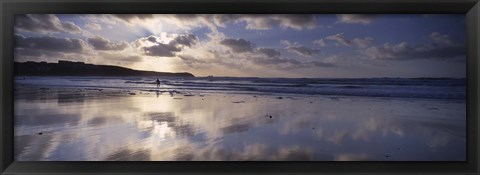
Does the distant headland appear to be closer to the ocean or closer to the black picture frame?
the ocean

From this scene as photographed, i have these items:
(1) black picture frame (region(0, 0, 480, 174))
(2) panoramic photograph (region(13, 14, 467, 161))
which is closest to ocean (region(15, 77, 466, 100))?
(2) panoramic photograph (region(13, 14, 467, 161))

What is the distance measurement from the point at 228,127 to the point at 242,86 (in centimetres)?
21

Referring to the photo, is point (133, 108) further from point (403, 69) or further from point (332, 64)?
point (403, 69)

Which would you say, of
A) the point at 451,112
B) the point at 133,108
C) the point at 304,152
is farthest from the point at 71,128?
the point at 451,112

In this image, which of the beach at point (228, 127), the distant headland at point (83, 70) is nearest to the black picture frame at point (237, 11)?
the beach at point (228, 127)

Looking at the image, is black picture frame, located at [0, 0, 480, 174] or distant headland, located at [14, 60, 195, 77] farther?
distant headland, located at [14, 60, 195, 77]

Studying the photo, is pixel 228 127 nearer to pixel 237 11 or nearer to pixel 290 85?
pixel 290 85

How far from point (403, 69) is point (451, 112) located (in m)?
0.29

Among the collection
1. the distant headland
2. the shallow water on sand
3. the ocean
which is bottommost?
the shallow water on sand

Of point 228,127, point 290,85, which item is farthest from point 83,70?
point 290,85

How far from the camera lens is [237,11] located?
5.77ft

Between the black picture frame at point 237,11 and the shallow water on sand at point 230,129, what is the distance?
1.8 inches

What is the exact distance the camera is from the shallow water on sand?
1814 millimetres

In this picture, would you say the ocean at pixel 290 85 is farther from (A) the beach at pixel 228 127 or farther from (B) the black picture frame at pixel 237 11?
(B) the black picture frame at pixel 237 11
